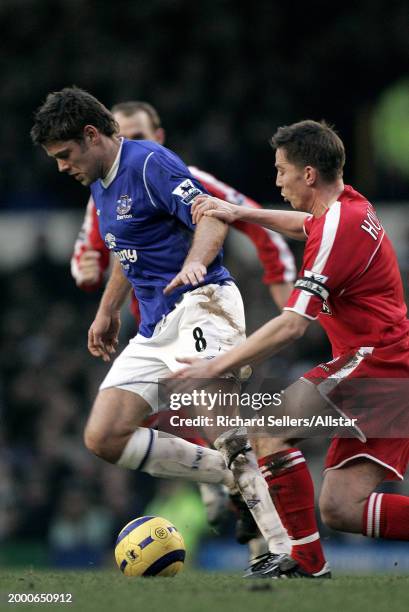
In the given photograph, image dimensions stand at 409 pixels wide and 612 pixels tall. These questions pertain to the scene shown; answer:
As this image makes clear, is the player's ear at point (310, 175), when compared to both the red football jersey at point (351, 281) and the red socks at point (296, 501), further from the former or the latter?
the red socks at point (296, 501)

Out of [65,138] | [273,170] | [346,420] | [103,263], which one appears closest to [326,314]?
[346,420]

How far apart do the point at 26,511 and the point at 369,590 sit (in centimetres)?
596

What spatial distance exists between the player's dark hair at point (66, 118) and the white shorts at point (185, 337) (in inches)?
33.4

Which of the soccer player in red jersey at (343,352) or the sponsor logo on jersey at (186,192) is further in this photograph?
the sponsor logo on jersey at (186,192)

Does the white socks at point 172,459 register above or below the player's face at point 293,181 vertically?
below

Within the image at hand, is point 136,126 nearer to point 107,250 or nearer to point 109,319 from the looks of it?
Answer: point 107,250

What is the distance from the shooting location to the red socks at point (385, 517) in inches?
184

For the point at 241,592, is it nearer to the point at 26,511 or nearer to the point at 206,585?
the point at 206,585

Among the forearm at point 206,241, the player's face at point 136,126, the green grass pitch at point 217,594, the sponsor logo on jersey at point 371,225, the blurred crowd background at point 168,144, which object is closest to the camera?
the green grass pitch at point 217,594

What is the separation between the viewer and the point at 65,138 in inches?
206

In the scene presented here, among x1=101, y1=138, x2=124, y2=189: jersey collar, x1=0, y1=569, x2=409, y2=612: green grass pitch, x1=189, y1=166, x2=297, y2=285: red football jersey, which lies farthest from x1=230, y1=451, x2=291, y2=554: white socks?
x1=189, y1=166, x2=297, y2=285: red football jersey

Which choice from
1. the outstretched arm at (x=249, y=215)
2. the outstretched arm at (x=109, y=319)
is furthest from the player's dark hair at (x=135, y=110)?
the outstretched arm at (x=249, y=215)

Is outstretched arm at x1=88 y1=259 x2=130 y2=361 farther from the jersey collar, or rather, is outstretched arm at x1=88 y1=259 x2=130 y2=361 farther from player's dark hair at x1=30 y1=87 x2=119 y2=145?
player's dark hair at x1=30 y1=87 x2=119 y2=145

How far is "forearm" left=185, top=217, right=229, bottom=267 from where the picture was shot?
491 cm
